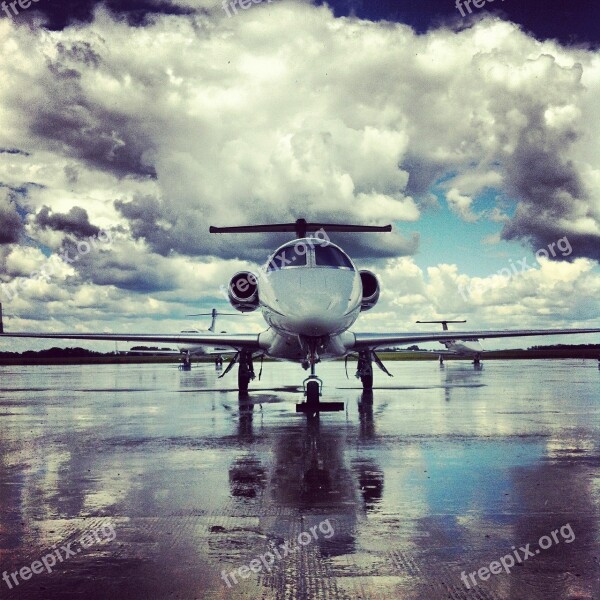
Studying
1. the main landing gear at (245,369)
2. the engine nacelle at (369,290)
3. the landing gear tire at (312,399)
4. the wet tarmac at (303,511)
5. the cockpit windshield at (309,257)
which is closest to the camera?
the wet tarmac at (303,511)

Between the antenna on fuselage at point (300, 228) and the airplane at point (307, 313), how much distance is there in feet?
0.10

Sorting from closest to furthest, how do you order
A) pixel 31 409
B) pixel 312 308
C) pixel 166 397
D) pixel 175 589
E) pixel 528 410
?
pixel 175 589 < pixel 312 308 < pixel 528 410 < pixel 31 409 < pixel 166 397

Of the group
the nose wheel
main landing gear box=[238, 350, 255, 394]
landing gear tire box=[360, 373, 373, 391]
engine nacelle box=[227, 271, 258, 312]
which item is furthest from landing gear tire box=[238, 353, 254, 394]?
the nose wheel

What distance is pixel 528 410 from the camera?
13812mm

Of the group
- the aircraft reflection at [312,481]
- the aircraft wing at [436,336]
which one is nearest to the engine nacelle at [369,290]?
the aircraft wing at [436,336]

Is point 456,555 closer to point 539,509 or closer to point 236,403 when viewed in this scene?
point 539,509

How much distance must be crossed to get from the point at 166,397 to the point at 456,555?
15.9 m

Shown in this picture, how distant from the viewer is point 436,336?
62.7 ft

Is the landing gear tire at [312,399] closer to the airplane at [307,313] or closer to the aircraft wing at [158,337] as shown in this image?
the airplane at [307,313]

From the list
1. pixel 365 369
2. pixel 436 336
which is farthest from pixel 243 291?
pixel 436 336

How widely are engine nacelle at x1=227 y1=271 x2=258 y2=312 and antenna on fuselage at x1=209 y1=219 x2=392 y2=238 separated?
189 centimetres

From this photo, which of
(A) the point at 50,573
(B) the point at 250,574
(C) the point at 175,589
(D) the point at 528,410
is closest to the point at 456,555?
(B) the point at 250,574

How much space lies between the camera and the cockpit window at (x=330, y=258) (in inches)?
531

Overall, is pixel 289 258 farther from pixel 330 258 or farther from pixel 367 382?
pixel 367 382
